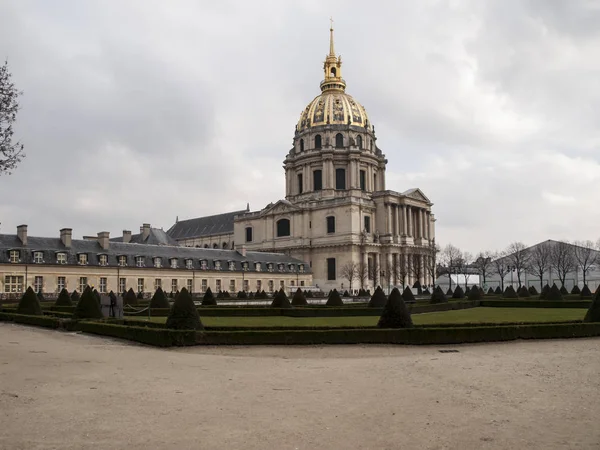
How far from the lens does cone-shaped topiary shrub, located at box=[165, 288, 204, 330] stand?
17.3 meters

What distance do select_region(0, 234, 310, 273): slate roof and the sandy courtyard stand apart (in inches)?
1357

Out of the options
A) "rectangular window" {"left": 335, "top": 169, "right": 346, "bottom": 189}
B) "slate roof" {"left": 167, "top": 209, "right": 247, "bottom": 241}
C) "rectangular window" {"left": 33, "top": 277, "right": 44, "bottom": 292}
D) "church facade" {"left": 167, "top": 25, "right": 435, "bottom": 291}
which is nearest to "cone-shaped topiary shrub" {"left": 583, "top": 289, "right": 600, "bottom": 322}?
"rectangular window" {"left": 33, "top": 277, "right": 44, "bottom": 292}

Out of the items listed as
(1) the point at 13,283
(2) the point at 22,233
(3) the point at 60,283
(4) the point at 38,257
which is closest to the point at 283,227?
(3) the point at 60,283

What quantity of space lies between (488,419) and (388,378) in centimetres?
338

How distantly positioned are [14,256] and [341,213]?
43043 millimetres

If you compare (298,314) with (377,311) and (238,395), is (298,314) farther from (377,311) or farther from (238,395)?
(238,395)

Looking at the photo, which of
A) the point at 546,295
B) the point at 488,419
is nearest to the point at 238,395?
the point at 488,419

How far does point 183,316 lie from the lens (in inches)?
685

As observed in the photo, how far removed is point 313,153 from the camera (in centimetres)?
8519

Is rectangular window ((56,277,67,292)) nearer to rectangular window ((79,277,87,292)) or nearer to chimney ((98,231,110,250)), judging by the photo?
rectangular window ((79,277,87,292))

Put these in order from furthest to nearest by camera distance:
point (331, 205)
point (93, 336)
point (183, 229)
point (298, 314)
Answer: point (183, 229) < point (331, 205) < point (298, 314) < point (93, 336)

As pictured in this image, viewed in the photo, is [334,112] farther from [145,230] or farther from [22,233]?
[22,233]

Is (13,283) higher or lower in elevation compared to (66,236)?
lower

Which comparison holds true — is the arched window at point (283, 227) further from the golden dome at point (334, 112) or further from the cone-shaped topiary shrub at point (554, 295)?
the cone-shaped topiary shrub at point (554, 295)
